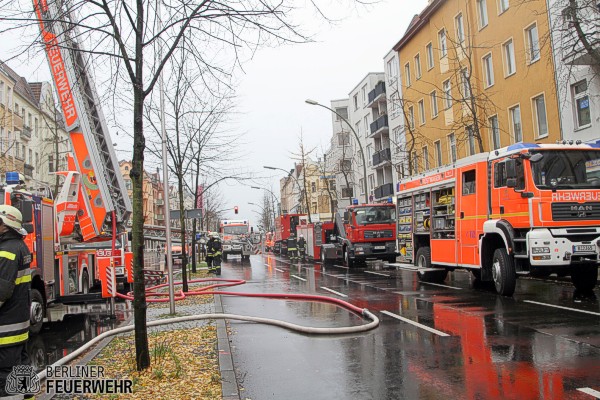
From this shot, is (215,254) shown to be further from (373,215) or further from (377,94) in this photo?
(377,94)

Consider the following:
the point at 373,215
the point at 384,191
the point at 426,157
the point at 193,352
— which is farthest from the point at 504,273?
the point at 384,191

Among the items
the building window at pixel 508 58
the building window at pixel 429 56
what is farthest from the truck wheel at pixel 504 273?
the building window at pixel 429 56

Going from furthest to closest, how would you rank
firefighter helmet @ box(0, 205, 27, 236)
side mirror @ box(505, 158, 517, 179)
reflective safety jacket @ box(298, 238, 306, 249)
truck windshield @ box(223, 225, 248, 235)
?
truck windshield @ box(223, 225, 248, 235)
reflective safety jacket @ box(298, 238, 306, 249)
side mirror @ box(505, 158, 517, 179)
firefighter helmet @ box(0, 205, 27, 236)

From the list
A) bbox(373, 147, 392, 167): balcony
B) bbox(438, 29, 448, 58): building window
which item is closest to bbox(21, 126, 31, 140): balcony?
bbox(373, 147, 392, 167): balcony

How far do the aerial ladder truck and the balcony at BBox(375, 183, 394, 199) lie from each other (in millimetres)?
33328

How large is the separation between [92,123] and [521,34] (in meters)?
19.1

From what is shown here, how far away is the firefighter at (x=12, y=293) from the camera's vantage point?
3939 millimetres

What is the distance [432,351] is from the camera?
691 cm

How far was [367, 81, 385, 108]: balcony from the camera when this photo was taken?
45.8 m

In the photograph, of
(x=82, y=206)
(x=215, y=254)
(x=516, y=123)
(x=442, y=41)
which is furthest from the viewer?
(x=442, y=41)

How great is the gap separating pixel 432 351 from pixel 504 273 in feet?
16.5

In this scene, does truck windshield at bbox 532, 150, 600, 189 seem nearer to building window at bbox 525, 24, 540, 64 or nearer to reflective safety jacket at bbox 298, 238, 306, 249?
building window at bbox 525, 24, 540, 64

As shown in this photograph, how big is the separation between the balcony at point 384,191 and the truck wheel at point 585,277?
32422mm

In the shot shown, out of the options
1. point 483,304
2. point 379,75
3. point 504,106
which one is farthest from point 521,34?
point 379,75
